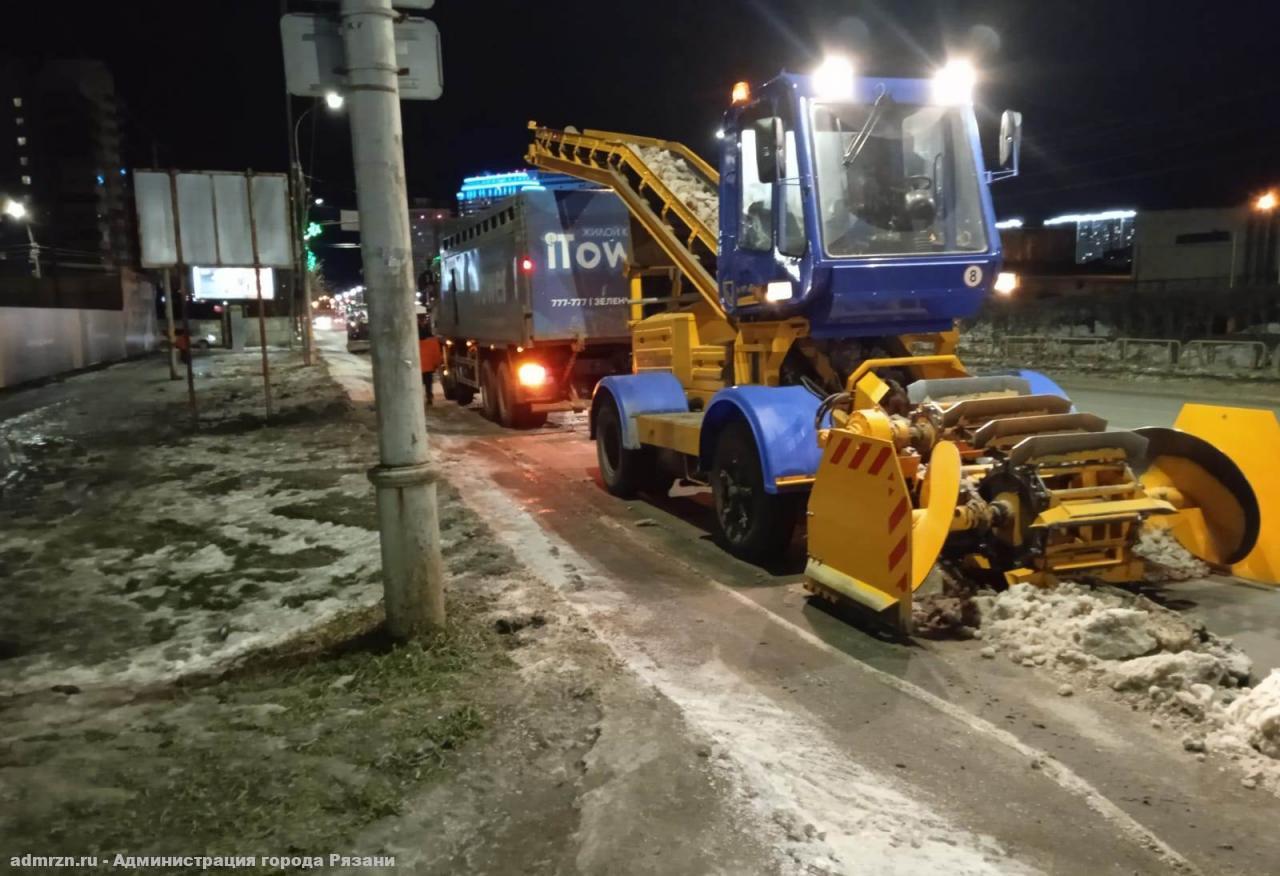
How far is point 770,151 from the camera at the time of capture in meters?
6.45

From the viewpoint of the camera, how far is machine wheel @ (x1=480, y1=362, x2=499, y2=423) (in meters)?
15.8

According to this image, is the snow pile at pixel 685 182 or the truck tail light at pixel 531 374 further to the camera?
the truck tail light at pixel 531 374

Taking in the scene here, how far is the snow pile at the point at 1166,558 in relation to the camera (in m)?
6.25

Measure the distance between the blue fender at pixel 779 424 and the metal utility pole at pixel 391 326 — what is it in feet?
7.95

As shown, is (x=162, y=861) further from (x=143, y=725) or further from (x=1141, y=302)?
(x=1141, y=302)

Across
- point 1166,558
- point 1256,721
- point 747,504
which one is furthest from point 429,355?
point 1256,721

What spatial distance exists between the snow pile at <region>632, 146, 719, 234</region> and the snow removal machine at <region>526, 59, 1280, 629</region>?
961 millimetres

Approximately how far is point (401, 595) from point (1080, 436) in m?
4.01

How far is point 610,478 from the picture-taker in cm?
978

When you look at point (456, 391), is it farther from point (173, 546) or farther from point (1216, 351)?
point (1216, 351)

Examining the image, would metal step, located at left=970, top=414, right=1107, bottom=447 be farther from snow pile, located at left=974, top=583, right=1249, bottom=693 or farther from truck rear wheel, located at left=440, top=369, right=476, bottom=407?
truck rear wheel, located at left=440, top=369, right=476, bottom=407

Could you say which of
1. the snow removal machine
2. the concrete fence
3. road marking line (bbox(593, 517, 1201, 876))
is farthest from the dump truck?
the concrete fence

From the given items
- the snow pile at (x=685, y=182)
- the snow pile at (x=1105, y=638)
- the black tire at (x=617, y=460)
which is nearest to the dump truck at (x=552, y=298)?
the snow pile at (x=685, y=182)

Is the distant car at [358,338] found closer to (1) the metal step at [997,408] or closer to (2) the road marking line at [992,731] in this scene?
(2) the road marking line at [992,731]
